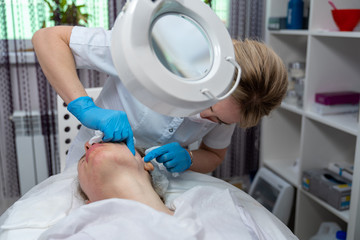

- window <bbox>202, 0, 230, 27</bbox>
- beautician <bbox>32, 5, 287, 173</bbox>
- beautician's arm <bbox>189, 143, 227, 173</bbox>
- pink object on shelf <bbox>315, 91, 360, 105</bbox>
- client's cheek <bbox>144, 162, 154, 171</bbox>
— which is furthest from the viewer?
window <bbox>202, 0, 230, 27</bbox>

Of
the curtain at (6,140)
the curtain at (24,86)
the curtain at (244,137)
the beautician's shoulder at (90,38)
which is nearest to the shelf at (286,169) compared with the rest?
the curtain at (244,137)

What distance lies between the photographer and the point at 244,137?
265 centimetres

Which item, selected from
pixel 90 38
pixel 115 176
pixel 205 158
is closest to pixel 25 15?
pixel 90 38

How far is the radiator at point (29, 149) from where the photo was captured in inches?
87.0

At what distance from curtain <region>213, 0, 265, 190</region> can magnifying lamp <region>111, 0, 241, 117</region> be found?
176cm

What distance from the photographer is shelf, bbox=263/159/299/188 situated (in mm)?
2171

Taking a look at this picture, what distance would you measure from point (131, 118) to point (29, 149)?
1.16 metres

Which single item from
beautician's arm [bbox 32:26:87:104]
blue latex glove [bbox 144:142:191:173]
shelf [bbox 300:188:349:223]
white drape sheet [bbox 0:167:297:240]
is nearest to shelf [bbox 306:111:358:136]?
shelf [bbox 300:188:349:223]

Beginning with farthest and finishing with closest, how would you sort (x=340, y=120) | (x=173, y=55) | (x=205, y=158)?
(x=340, y=120) < (x=205, y=158) < (x=173, y=55)

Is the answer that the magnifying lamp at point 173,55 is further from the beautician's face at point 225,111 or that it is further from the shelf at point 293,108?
the shelf at point 293,108

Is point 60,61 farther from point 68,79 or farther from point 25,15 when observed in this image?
point 25,15

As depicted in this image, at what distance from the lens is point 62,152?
5.57ft

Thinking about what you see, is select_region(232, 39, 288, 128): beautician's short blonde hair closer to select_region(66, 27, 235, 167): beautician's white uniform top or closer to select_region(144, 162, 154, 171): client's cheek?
select_region(66, 27, 235, 167): beautician's white uniform top

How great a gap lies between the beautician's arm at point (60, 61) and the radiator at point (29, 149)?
1098mm
